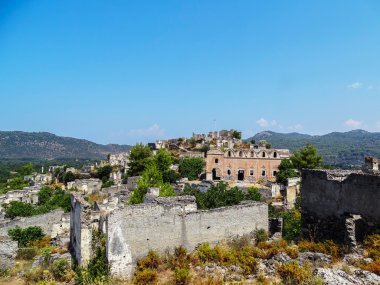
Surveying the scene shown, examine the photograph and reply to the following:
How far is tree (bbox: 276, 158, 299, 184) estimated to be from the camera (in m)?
42.8

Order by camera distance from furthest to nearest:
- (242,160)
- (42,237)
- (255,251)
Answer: (242,160) < (42,237) < (255,251)

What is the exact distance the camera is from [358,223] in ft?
41.8

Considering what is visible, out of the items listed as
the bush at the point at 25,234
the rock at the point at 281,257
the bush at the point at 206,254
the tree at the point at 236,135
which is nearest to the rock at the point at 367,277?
the rock at the point at 281,257

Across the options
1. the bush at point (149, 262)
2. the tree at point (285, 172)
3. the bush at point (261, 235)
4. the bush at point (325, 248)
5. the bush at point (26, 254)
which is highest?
the tree at point (285, 172)

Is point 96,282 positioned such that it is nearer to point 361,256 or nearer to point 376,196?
point 361,256

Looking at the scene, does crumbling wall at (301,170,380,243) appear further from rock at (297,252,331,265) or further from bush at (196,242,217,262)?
bush at (196,242,217,262)

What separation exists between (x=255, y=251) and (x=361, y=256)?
12.7 feet

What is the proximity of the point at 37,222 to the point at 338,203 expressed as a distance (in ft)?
73.0

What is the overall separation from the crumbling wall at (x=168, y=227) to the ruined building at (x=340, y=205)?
2.76 m

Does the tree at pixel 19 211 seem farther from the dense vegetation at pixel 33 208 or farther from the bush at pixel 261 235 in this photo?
the bush at pixel 261 235

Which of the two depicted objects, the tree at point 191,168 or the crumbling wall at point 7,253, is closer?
the crumbling wall at point 7,253

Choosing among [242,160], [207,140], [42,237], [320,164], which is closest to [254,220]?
[42,237]

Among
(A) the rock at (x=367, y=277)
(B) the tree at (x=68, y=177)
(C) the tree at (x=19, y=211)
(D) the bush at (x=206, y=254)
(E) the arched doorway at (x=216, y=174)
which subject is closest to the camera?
(A) the rock at (x=367, y=277)

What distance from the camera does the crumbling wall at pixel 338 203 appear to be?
12312 mm
